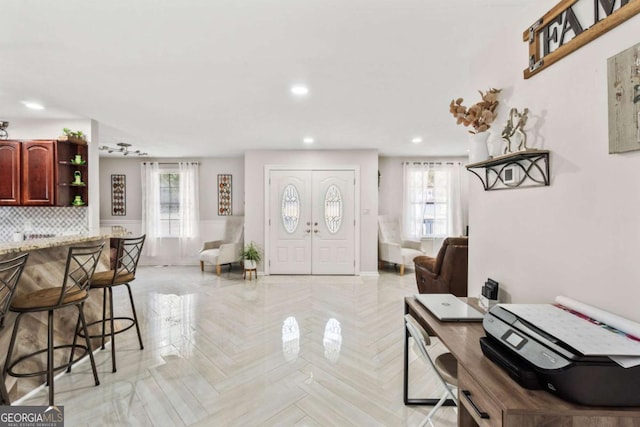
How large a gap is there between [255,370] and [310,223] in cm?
350

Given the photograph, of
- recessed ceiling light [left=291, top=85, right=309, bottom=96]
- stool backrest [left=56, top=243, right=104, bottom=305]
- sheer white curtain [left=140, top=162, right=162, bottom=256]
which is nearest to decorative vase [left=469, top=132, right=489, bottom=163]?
recessed ceiling light [left=291, top=85, right=309, bottom=96]

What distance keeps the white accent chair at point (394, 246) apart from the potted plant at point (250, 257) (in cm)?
252

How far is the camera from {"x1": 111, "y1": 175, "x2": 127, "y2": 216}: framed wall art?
264 inches

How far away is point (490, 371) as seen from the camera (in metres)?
1.03

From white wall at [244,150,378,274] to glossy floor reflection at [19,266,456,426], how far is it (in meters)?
1.74

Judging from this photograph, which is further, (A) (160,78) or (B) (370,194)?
(B) (370,194)

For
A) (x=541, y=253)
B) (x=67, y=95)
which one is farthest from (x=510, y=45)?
(x=67, y=95)

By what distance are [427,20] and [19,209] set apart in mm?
5147

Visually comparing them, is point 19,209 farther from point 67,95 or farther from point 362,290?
point 362,290

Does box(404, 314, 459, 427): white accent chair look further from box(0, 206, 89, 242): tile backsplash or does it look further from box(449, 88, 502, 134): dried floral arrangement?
box(0, 206, 89, 242): tile backsplash

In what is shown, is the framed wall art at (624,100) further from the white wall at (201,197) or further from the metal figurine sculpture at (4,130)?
the white wall at (201,197)

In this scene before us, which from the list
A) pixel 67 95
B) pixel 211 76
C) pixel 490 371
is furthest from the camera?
pixel 67 95

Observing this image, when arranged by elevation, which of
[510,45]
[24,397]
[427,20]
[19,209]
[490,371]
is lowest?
[24,397]

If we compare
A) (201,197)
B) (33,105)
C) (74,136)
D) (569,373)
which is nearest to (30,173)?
(74,136)
